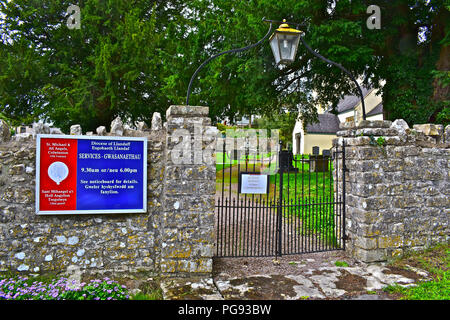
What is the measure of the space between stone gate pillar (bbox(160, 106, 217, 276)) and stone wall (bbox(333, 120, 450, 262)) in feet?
8.77

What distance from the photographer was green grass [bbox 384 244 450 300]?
4074 millimetres

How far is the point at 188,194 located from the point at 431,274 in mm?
4022

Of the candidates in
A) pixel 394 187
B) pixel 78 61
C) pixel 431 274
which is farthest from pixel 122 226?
pixel 78 61

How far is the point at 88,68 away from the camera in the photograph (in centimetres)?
1499

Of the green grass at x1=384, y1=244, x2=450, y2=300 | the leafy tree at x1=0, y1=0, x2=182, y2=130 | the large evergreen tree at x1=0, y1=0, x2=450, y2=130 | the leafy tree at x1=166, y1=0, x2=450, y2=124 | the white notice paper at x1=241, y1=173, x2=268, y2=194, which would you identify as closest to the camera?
the green grass at x1=384, y1=244, x2=450, y2=300

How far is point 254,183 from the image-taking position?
521cm

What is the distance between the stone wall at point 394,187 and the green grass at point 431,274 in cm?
17

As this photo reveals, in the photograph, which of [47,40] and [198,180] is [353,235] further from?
[47,40]

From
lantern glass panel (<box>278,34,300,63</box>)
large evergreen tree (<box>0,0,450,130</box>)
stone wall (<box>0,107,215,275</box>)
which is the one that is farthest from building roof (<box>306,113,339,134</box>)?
stone wall (<box>0,107,215,275</box>)

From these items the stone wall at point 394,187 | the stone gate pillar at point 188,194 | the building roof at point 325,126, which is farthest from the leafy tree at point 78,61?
the building roof at point 325,126

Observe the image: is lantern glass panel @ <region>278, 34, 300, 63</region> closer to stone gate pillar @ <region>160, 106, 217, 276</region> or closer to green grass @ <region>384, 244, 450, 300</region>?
stone gate pillar @ <region>160, 106, 217, 276</region>

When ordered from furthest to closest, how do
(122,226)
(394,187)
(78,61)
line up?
(78,61)
(394,187)
(122,226)

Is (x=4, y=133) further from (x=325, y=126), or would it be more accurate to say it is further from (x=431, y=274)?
(x=325, y=126)

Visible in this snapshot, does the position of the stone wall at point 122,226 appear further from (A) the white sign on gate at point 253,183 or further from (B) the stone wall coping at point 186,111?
(A) the white sign on gate at point 253,183
